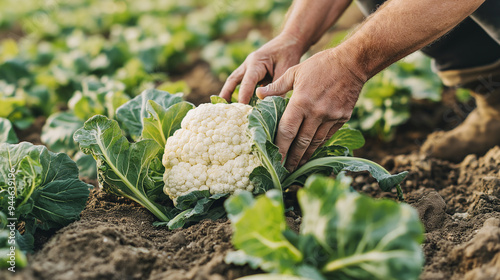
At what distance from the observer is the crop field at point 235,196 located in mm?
1691

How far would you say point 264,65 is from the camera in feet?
10.1

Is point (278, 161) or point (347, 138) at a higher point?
point (278, 161)

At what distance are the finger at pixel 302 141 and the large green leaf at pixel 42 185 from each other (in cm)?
121

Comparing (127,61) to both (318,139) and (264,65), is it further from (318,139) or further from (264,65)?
(318,139)

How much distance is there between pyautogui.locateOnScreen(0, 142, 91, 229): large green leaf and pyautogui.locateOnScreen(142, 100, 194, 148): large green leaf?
52 centimetres

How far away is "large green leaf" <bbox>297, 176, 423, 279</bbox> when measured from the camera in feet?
5.04

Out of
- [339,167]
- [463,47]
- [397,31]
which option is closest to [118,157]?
[339,167]

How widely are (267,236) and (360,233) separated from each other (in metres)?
0.37

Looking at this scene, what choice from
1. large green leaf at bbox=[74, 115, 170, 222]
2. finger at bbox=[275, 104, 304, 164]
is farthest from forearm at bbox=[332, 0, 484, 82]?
large green leaf at bbox=[74, 115, 170, 222]

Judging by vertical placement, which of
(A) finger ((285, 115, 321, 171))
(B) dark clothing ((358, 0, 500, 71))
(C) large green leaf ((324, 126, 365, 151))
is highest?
(A) finger ((285, 115, 321, 171))

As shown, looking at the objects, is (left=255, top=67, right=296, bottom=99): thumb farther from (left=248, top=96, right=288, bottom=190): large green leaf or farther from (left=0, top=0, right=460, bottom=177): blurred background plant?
(left=0, top=0, right=460, bottom=177): blurred background plant

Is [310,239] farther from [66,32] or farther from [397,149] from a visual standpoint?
[66,32]

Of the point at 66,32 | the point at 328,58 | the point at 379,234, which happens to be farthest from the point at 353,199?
the point at 66,32

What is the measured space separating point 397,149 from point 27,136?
393 cm
